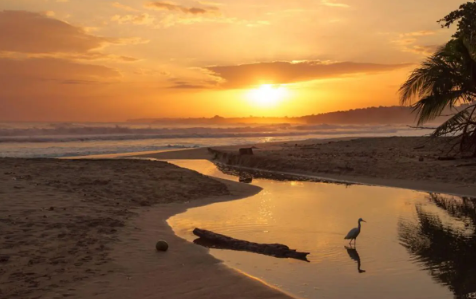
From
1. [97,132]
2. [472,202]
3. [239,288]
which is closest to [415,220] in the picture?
[472,202]

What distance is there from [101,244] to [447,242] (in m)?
7.43

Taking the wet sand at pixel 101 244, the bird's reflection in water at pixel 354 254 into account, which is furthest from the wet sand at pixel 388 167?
the bird's reflection in water at pixel 354 254

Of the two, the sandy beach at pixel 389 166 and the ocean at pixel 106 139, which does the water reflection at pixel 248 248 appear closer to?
the sandy beach at pixel 389 166

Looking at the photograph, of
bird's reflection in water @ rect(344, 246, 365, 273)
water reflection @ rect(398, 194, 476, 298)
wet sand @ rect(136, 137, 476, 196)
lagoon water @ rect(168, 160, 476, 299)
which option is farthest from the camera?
wet sand @ rect(136, 137, 476, 196)

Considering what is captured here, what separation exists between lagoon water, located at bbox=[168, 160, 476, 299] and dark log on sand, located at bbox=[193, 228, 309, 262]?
0.55 feet

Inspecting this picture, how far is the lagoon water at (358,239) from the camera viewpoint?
22.4 ft

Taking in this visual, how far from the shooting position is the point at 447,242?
923 centimetres

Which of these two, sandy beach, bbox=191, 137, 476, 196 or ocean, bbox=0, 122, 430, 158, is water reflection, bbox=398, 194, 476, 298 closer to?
sandy beach, bbox=191, 137, 476, 196

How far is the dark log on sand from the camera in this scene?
8225 mm

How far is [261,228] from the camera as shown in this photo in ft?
35.0

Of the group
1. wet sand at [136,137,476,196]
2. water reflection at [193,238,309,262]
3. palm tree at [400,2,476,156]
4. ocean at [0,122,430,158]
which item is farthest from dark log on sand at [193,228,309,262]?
ocean at [0,122,430,158]

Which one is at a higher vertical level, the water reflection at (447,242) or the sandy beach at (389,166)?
the sandy beach at (389,166)

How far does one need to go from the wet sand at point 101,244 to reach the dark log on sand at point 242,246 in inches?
20.7

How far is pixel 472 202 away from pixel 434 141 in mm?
18590
